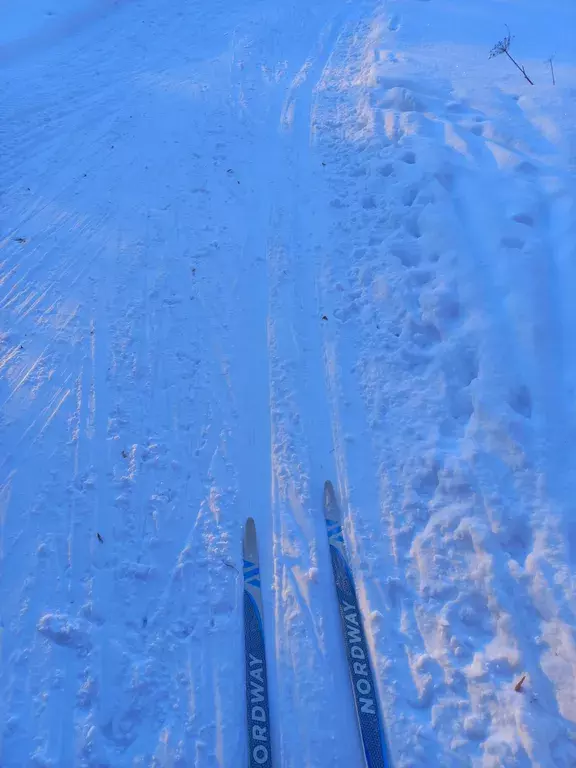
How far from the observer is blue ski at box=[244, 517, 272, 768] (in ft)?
9.73

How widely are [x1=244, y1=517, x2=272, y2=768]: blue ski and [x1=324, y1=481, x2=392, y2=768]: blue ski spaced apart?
0.48m

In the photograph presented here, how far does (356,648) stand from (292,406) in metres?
1.78

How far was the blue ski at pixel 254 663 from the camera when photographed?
297cm

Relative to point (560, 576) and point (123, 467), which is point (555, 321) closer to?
point (560, 576)

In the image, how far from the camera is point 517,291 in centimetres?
467

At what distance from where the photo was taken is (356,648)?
325 centimetres

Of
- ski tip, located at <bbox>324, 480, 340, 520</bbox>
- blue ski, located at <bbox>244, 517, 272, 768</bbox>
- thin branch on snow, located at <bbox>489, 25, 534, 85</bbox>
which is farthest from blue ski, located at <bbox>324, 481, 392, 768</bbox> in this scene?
thin branch on snow, located at <bbox>489, 25, 534, 85</bbox>

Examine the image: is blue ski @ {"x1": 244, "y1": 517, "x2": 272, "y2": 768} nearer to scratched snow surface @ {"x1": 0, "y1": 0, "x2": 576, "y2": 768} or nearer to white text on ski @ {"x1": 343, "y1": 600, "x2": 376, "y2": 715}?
scratched snow surface @ {"x1": 0, "y1": 0, "x2": 576, "y2": 768}

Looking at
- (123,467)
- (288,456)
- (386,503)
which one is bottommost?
(386,503)

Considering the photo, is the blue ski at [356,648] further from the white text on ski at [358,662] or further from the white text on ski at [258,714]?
the white text on ski at [258,714]

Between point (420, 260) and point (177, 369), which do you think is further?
point (420, 260)

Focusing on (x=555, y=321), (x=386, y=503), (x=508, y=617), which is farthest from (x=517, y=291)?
(x=508, y=617)

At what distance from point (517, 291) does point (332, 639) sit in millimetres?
3066

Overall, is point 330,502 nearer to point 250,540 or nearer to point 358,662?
point 250,540
